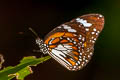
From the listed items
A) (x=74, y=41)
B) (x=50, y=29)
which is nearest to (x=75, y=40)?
(x=74, y=41)

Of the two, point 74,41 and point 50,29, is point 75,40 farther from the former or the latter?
point 50,29

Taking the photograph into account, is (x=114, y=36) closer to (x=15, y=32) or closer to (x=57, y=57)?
(x=15, y=32)

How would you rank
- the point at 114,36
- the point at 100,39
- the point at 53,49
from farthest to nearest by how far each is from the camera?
the point at 100,39 < the point at 114,36 < the point at 53,49

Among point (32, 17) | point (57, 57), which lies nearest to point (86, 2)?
point (32, 17)

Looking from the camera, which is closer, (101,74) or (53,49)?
(53,49)

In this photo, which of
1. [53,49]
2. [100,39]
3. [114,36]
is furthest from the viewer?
[100,39]

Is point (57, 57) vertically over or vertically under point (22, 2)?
under
